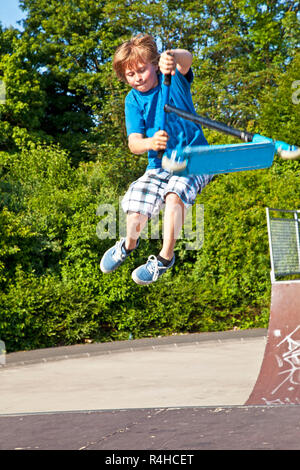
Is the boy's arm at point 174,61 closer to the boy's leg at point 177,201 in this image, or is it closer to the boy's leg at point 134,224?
the boy's leg at point 177,201

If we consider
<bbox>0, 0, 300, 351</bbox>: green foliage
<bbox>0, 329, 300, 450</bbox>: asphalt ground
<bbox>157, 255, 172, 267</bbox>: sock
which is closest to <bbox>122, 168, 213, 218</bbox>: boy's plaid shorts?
<bbox>157, 255, 172, 267</bbox>: sock

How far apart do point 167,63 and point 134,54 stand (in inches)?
9.2

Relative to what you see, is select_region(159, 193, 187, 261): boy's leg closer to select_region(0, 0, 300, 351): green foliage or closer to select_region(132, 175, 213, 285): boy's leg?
select_region(132, 175, 213, 285): boy's leg

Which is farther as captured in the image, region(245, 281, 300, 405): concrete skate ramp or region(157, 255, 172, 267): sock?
region(245, 281, 300, 405): concrete skate ramp

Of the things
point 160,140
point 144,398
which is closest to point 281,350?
point 144,398

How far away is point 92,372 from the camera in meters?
16.6

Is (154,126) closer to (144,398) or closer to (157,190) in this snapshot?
(157,190)

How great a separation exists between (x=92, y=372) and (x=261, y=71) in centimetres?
1655

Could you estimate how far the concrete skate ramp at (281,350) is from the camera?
1071 cm

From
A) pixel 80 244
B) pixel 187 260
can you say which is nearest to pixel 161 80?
pixel 80 244

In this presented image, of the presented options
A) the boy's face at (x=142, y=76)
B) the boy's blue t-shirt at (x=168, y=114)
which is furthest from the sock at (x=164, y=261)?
the boy's face at (x=142, y=76)

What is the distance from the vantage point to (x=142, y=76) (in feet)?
11.8

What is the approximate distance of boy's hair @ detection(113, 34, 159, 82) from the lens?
11.6 feet
